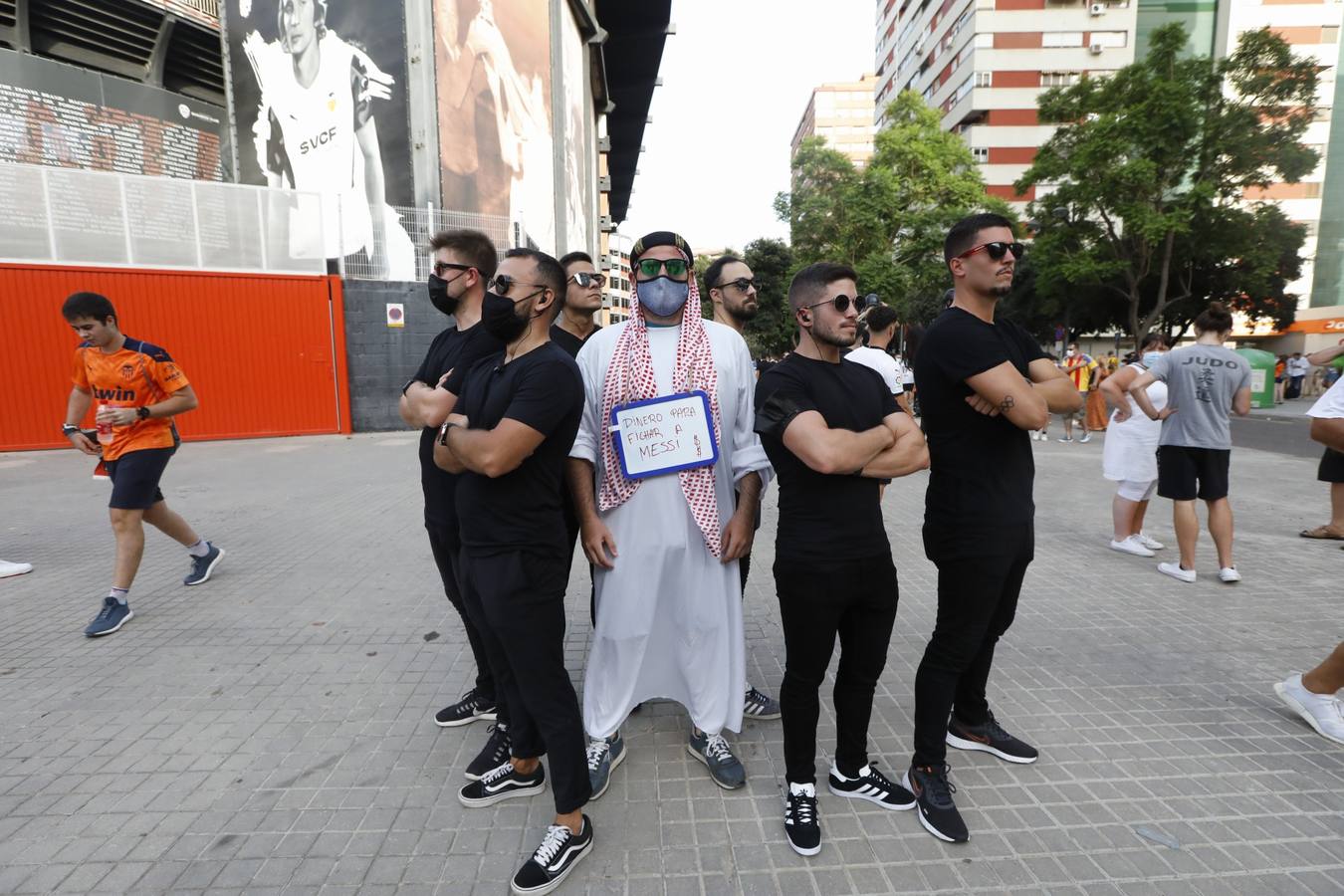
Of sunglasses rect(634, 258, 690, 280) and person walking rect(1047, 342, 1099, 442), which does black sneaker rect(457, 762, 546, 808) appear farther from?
person walking rect(1047, 342, 1099, 442)

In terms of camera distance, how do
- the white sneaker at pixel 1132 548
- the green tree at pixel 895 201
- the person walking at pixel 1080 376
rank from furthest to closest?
the green tree at pixel 895 201 → the person walking at pixel 1080 376 → the white sneaker at pixel 1132 548

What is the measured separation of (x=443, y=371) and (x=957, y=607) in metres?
2.13

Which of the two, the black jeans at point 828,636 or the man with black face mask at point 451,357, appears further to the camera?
the man with black face mask at point 451,357

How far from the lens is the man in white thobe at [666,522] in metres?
2.72

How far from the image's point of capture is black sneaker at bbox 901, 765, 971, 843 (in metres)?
2.40

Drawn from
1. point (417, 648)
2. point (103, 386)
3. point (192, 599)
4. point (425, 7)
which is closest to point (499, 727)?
point (417, 648)

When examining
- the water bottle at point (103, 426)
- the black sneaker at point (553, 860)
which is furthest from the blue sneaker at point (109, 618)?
the black sneaker at point (553, 860)

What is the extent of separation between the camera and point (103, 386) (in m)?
4.48

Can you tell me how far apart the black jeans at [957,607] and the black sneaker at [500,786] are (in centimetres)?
142

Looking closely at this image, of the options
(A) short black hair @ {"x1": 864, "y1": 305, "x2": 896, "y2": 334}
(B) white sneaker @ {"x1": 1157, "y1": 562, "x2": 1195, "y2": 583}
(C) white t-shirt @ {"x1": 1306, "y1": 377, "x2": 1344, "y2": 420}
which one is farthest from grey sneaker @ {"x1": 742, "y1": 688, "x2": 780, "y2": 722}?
(B) white sneaker @ {"x1": 1157, "y1": 562, "x2": 1195, "y2": 583}

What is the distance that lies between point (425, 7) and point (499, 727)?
1652 centimetres

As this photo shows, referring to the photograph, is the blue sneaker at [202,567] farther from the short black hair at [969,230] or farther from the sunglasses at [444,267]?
the short black hair at [969,230]

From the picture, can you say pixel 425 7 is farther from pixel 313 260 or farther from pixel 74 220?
pixel 74 220

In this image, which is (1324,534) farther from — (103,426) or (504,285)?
(103,426)
